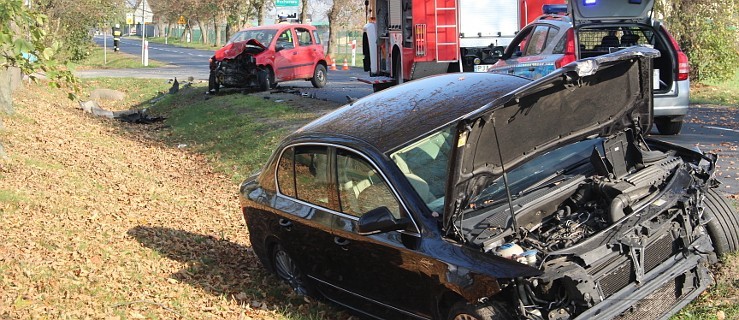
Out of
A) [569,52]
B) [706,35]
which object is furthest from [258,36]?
[569,52]

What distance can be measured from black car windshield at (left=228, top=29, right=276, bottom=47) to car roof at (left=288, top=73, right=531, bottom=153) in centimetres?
1811

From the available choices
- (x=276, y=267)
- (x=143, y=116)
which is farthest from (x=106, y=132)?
(x=276, y=267)

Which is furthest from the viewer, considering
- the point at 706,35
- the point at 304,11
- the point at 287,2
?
the point at 304,11

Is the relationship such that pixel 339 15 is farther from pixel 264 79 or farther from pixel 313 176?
pixel 313 176

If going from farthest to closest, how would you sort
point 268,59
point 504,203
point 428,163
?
1. point 268,59
2. point 428,163
3. point 504,203

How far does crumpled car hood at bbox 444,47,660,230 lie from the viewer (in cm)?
Answer: 483

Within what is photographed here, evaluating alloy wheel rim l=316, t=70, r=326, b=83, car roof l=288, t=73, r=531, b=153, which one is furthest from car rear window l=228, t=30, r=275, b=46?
car roof l=288, t=73, r=531, b=153

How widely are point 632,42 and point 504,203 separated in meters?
7.88

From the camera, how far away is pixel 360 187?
223 inches

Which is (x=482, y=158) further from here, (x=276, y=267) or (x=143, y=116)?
(x=143, y=116)

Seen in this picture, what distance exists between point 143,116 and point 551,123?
717 inches

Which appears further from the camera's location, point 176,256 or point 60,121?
point 60,121

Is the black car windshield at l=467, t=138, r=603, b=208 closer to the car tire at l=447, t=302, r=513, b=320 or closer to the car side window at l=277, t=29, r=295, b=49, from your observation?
the car tire at l=447, t=302, r=513, b=320

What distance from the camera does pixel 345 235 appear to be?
5738 mm
